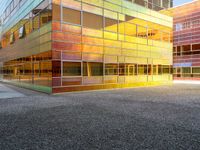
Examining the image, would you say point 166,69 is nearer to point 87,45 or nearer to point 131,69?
point 131,69

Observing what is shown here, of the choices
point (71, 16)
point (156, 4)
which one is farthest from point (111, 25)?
point (156, 4)

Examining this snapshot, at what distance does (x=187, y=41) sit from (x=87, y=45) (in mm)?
29166

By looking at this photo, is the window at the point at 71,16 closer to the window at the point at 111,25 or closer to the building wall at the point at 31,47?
the building wall at the point at 31,47

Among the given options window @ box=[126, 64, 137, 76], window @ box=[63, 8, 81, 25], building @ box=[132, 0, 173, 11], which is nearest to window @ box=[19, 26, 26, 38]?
window @ box=[63, 8, 81, 25]

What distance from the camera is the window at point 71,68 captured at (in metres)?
17.2

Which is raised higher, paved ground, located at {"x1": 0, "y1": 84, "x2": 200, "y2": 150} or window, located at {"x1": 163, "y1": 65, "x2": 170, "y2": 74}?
window, located at {"x1": 163, "y1": 65, "x2": 170, "y2": 74}

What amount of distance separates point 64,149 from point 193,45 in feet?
131

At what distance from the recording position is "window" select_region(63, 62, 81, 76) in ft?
56.4

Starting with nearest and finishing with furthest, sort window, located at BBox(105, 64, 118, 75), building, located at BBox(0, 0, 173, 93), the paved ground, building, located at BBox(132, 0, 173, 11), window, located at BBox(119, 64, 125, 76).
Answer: the paved ground → building, located at BBox(0, 0, 173, 93) → window, located at BBox(105, 64, 118, 75) → window, located at BBox(119, 64, 125, 76) → building, located at BBox(132, 0, 173, 11)

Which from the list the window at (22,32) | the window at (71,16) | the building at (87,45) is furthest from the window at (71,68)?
the window at (22,32)

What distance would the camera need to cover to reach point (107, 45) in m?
20.8

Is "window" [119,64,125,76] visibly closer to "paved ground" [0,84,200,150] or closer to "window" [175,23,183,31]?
"paved ground" [0,84,200,150]

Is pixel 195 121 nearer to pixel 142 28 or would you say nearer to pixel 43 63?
pixel 43 63

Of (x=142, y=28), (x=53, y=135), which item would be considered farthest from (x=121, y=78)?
(x=53, y=135)
